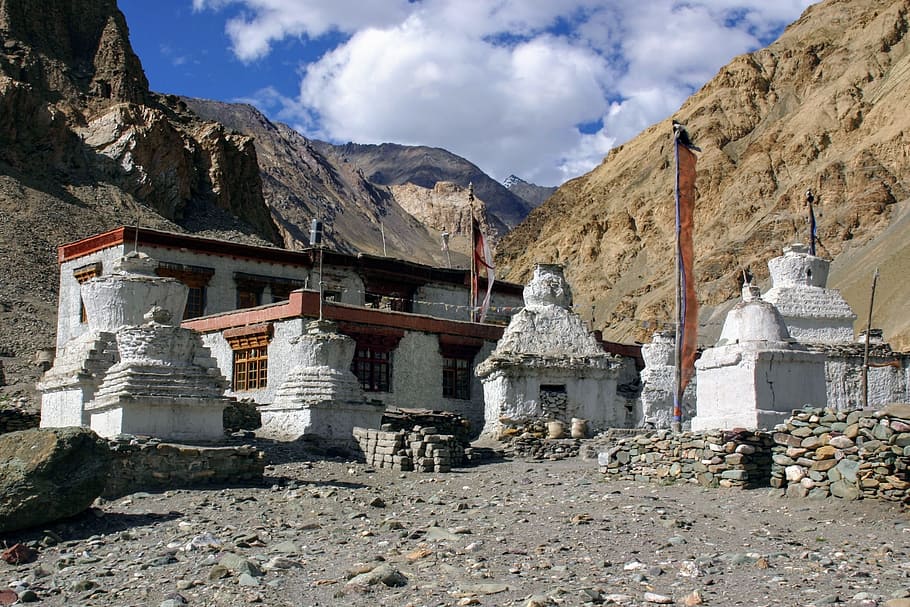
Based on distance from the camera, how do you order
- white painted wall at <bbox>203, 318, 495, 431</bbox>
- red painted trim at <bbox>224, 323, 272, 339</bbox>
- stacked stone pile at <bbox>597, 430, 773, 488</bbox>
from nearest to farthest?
1. stacked stone pile at <bbox>597, 430, 773, 488</bbox>
2. red painted trim at <bbox>224, 323, 272, 339</bbox>
3. white painted wall at <bbox>203, 318, 495, 431</bbox>

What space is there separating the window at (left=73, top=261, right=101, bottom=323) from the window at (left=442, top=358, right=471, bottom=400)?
11.7 m

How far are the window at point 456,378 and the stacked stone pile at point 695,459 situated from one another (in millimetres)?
13881

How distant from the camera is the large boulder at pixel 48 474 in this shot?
12.7 metres

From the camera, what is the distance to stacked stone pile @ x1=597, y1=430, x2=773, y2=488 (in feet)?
45.8

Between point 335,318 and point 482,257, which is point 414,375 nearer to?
point 335,318

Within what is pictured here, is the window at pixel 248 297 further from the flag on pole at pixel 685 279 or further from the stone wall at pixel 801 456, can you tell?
the stone wall at pixel 801 456

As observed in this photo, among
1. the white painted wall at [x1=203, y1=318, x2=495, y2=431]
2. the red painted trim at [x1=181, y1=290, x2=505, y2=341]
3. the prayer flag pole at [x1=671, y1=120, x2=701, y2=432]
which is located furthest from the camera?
the white painted wall at [x1=203, y1=318, x2=495, y2=431]

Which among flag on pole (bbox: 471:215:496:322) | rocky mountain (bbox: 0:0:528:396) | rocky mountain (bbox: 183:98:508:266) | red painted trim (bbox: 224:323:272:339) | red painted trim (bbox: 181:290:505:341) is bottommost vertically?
red painted trim (bbox: 224:323:272:339)

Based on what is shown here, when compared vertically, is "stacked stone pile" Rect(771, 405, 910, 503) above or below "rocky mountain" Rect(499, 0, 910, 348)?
below

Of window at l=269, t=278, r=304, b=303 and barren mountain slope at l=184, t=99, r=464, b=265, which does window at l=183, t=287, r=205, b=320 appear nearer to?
window at l=269, t=278, r=304, b=303

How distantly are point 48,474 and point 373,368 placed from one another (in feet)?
51.9

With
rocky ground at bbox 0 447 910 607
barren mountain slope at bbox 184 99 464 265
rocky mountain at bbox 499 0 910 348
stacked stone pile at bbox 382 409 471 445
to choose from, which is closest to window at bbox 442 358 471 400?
stacked stone pile at bbox 382 409 471 445

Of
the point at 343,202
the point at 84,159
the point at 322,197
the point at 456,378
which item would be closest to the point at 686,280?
the point at 456,378

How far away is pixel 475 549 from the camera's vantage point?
11.0 metres
